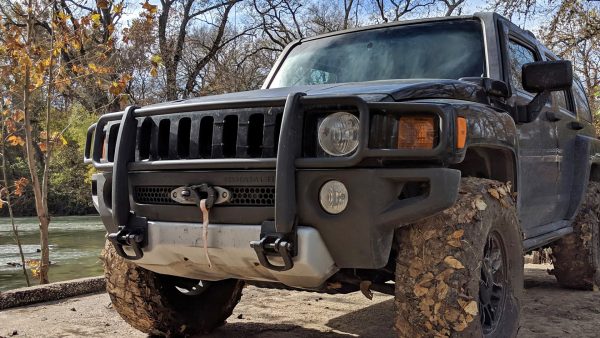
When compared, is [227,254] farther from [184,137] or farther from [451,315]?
[451,315]

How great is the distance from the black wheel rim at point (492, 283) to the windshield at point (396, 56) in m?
1.16

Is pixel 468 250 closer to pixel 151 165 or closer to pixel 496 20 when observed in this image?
pixel 151 165

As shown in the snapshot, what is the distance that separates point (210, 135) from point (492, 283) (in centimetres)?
164

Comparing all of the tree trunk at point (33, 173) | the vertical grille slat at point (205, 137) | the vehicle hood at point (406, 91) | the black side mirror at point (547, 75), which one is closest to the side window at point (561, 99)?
the black side mirror at point (547, 75)

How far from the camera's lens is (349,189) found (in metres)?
2.62

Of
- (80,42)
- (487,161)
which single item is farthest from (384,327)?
(80,42)

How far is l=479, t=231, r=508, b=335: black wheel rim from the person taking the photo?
307 cm

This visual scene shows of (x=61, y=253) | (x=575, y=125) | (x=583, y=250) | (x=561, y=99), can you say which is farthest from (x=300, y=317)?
(x=61, y=253)

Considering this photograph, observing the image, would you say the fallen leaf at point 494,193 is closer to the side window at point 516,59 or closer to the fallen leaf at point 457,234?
the fallen leaf at point 457,234

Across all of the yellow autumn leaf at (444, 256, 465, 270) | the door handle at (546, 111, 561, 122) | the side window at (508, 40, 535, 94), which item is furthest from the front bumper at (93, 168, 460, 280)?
the door handle at (546, 111, 561, 122)

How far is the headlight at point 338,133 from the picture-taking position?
268 cm

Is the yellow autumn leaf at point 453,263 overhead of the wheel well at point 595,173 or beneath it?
beneath

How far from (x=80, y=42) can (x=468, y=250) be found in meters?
6.66

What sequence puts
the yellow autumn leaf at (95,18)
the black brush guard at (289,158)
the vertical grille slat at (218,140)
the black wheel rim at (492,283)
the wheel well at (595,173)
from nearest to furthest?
the black brush guard at (289,158), the vertical grille slat at (218,140), the black wheel rim at (492,283), the wheel well at (595,173), the yellow autumn leaf at (95,18)
